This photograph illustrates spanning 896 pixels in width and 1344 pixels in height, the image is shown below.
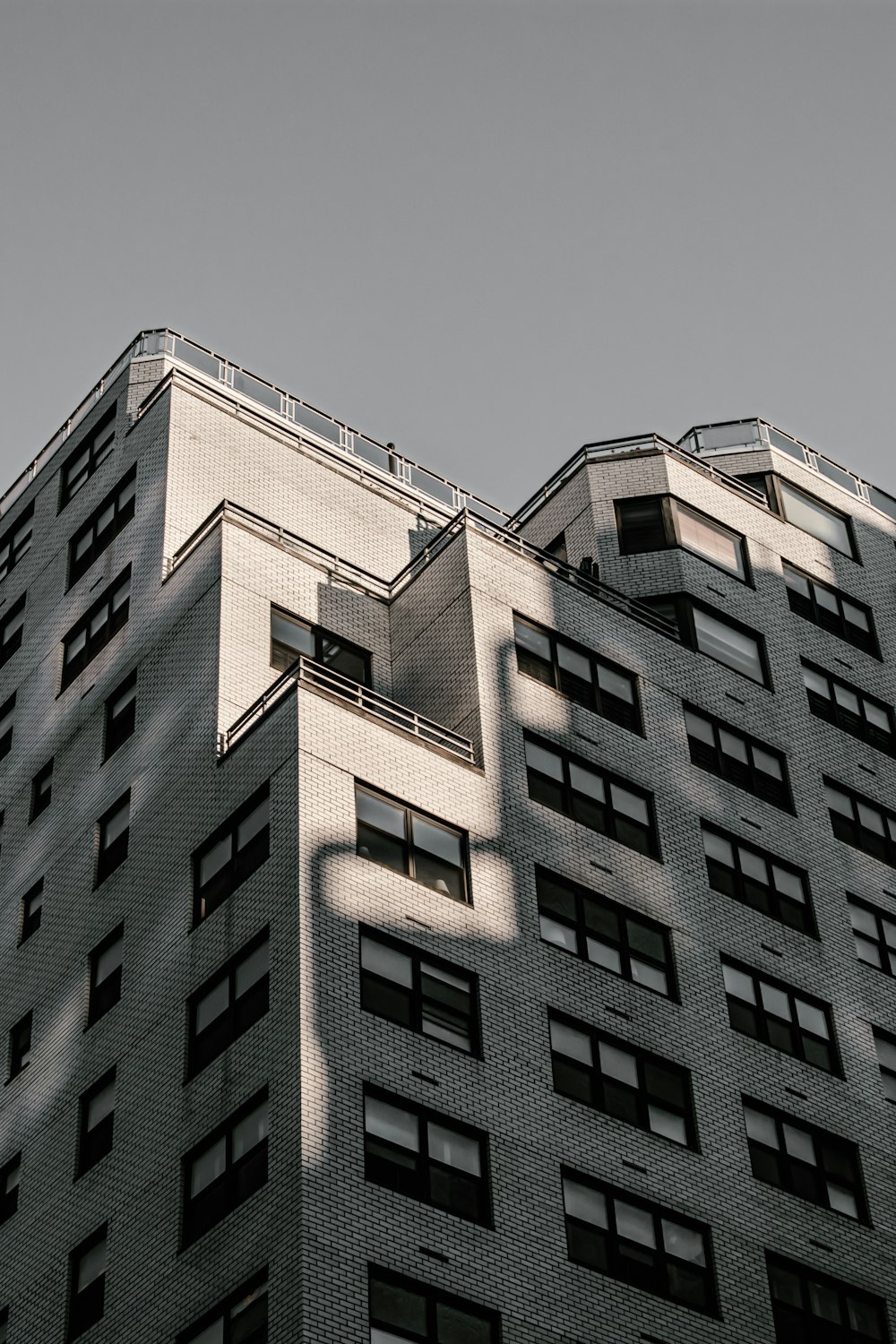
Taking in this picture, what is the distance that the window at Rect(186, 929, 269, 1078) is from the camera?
44219 millimetres

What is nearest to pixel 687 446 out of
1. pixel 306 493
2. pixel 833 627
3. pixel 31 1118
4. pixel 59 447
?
pixel 833 627

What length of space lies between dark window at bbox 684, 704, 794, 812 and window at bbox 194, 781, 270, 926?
13263mm

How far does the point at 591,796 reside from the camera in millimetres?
52438

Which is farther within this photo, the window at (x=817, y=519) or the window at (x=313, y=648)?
the window at (x=817, y=519)

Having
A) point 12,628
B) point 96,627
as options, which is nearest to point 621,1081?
point 96,627

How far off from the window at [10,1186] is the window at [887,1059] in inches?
805

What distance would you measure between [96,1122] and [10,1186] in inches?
151

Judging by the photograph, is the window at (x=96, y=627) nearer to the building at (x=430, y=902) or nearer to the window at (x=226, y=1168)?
the building at (x=430, y=902)

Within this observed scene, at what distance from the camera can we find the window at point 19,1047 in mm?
52406

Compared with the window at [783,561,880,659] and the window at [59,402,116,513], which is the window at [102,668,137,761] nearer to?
the window at [59,402,116,513]

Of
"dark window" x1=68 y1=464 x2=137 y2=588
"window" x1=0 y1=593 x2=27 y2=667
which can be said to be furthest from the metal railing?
"window" x1=0 y1=593 x2=27 y2=667

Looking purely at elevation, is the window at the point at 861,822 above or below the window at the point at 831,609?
below

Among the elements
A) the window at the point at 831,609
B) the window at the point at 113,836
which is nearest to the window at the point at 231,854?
the window at the point at 113,836

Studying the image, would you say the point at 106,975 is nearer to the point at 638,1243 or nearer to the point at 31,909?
the point at 31,909
